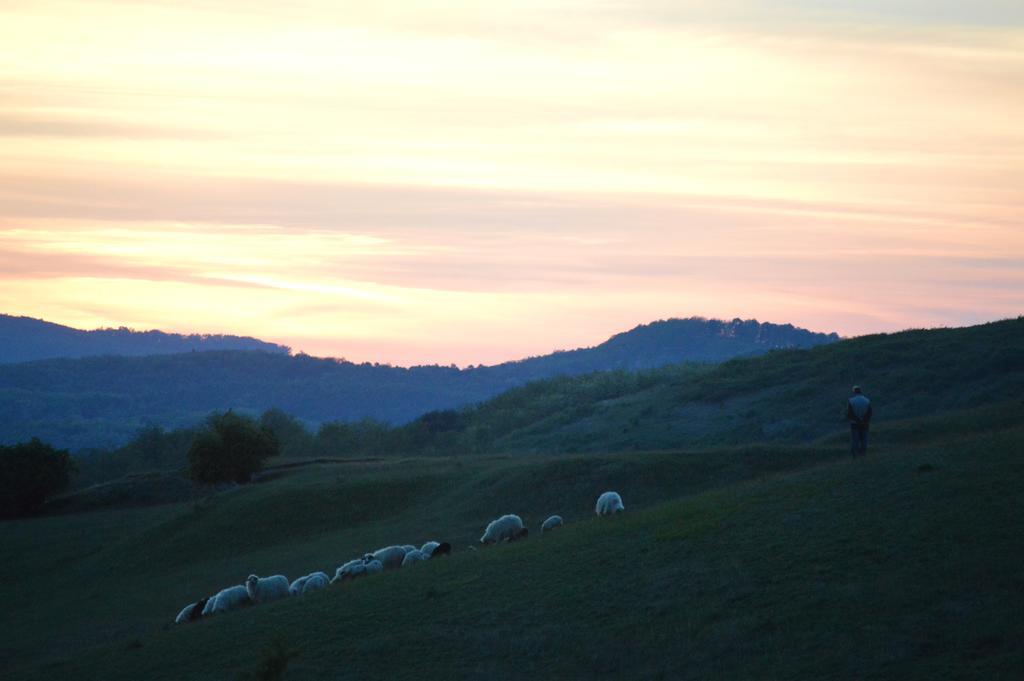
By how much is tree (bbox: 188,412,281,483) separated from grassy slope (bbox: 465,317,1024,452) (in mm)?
20011

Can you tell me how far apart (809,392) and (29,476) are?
52.6m

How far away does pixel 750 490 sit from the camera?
30422 mm

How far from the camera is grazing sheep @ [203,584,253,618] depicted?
31781mm

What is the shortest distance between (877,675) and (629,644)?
207 inches

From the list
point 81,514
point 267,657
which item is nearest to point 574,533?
point 267,657

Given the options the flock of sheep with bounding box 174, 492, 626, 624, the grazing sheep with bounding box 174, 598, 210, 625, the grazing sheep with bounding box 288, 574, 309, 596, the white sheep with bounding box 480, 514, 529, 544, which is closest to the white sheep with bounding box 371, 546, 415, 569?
the flock of sheep with bounding box 174, 492, 626, 624

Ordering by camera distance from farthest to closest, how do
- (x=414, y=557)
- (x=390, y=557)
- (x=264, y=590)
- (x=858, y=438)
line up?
(x=390, y=557) < (x=414, y=557) < (x=858, y=438) < (x=264, y=590)

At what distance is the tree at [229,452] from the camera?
68.6 meters

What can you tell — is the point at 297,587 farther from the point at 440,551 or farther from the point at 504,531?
the point at 504,531

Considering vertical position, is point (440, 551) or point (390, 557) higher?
point (440, 551)

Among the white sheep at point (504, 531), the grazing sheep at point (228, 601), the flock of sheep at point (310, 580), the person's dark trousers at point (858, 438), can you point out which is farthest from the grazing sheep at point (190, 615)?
the person's dark trousers at point (858, 438)

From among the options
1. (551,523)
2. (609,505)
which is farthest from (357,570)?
(609,505)

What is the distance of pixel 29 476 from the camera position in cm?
7450

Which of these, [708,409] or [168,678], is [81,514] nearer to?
[708,409]
